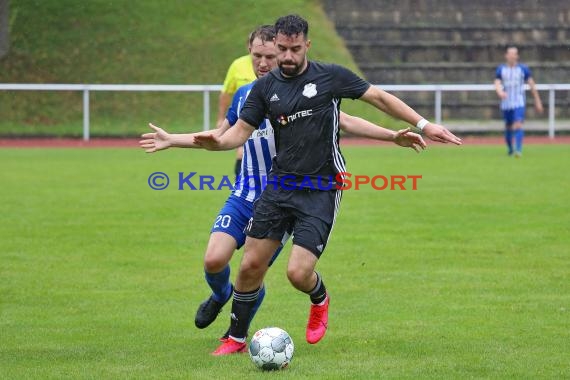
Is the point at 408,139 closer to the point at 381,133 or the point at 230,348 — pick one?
the point at 381,133

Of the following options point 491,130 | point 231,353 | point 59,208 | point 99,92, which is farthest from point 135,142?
point 231,353

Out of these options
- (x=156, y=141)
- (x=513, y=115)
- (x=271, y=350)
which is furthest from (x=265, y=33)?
(x=513, y=115)

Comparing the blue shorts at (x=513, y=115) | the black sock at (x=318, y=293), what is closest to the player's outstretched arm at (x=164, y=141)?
the black sock at (x=318, y=293)

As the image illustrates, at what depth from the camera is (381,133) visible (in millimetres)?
6848

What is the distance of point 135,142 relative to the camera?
26547 mm

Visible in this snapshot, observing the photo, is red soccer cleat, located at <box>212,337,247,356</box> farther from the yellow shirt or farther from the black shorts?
the yellow shirt

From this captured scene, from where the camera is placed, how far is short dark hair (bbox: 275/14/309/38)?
20.9ft

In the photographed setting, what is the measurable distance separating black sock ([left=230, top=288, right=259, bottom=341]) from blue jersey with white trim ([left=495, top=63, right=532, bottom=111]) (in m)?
16.5

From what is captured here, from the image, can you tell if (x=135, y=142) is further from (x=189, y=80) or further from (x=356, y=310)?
(x=356, y=310)

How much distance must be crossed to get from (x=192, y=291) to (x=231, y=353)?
89.6 inches

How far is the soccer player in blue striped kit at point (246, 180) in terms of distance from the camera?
6.94 m

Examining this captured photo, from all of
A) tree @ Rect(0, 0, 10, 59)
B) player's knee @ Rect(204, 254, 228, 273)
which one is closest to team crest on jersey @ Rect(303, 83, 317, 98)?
player's knee @ Rect(204, 254, 228, 273)

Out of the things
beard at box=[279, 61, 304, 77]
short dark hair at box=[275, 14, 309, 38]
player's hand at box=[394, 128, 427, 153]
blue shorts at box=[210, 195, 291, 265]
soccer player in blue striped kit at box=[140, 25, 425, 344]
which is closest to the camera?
short dark hair at box=[275, 14, 309, 38]

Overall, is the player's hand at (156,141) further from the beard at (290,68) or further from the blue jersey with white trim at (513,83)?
the blue jersey with white trim at (513,83)
